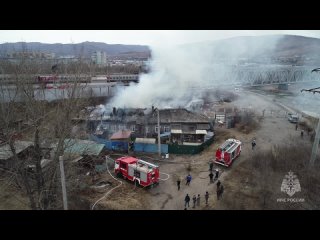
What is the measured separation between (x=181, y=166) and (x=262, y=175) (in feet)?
16.6

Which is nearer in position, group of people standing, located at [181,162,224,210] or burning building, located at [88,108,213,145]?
group of people standing, located at [181,162,224,210]

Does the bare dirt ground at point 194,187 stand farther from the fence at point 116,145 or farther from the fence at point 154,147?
the fence at point 116,145

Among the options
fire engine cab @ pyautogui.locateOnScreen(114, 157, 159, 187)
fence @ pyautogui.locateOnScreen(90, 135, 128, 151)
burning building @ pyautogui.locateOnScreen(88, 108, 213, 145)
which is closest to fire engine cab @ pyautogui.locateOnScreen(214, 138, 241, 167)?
burning building @ pyautogui.locateOnScreen(88, 108, 213, 145)

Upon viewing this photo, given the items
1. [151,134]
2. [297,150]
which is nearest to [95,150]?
[151,134]

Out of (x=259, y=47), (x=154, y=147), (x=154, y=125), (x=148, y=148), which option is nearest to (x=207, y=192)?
(x=154, y=147)

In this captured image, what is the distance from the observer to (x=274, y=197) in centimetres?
1206

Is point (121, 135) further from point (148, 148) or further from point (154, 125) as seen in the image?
point (154, 125)

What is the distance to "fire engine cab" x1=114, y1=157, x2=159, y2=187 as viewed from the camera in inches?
544

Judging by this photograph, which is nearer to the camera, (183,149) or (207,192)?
(207,192)

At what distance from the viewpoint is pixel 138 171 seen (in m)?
14.1

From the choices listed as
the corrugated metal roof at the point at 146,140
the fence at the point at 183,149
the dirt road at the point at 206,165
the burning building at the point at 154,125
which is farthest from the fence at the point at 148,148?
the burning building at the point at 154,125

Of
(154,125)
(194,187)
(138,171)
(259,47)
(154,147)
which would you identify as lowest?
(194,187)

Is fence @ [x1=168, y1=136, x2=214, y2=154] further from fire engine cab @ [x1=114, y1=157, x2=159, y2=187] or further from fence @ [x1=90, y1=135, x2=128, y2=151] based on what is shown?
fire engine cab @ [x1=114, y1=157, x2=159, y2=187]

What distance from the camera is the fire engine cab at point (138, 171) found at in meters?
13.8
